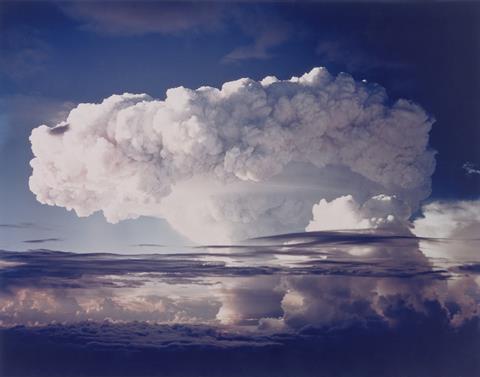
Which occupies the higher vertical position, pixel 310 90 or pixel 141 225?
pixel 310 90

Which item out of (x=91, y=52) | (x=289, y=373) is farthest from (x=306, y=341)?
(x=91, y=52)

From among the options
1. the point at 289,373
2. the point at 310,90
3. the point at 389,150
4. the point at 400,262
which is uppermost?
the point at 310,90

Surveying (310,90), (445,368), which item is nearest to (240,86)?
(310,90)

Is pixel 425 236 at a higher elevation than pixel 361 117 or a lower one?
lower

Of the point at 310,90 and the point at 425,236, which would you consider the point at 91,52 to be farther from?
the point at 425,236

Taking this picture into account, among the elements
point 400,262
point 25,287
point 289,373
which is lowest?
point 289,373

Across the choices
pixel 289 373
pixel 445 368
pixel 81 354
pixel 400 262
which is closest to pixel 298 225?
pixel 400 262

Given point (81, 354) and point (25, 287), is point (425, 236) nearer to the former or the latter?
point (81, 354)

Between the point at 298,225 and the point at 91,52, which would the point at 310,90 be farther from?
the point at 91,52
